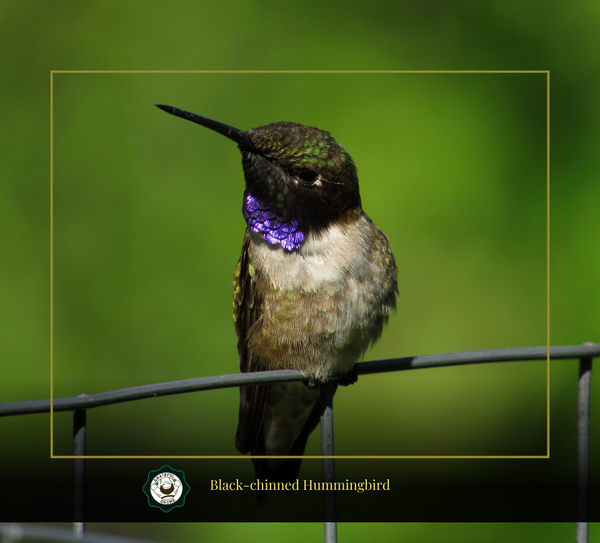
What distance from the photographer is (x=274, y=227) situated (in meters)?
2.24

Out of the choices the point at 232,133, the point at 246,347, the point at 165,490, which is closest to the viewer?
the point at 165,490

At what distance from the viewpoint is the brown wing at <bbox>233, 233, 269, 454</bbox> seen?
2.39 metres

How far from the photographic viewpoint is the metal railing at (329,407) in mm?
1423

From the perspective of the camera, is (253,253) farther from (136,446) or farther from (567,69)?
(567,69)

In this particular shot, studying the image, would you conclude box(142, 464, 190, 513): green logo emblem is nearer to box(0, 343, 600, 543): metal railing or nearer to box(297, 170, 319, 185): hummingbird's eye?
box(0, 343, 600, 543): metal railing

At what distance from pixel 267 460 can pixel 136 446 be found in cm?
79

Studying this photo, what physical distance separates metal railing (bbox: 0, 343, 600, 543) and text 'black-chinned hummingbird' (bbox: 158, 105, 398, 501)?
0.50 meters

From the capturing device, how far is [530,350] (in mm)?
1569

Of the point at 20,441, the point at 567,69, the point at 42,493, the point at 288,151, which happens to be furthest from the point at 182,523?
the point at 567,69

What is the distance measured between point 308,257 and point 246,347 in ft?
1.49

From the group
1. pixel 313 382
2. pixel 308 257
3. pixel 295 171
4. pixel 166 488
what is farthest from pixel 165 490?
pixel 295 171

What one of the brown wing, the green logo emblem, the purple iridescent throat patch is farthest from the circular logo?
the purple iridescent throat patch

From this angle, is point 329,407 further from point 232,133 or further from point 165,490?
point 232,133

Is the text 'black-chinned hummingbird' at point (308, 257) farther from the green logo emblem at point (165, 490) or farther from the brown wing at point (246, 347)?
the green logo emblem at point (165, 490)
